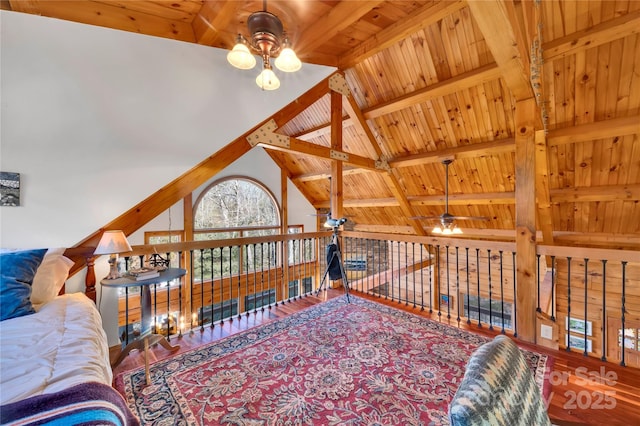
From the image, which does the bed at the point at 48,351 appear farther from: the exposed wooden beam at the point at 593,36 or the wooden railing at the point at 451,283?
the exposed wooden beam at the point at 593,36

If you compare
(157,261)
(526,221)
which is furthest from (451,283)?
(157,261)

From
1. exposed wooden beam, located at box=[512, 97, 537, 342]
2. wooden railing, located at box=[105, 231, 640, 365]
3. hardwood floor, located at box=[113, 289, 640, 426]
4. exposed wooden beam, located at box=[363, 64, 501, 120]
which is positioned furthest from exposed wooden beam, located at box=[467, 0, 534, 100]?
hardwood floor, located at box=[113, 289, 640, 426]

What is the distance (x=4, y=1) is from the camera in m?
1.76

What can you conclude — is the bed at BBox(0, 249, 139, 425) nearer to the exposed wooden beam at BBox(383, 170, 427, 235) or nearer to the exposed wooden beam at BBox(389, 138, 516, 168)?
the exposed wooden beam at BBox(389, 138, 516, 168)

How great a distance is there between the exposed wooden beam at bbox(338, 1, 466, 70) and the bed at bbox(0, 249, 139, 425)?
12.2 ft

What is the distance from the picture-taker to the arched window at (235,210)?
242 inches

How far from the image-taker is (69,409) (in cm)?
78

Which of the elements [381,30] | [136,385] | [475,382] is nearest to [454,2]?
[381,30]

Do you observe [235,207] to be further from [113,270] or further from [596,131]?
[596,131]

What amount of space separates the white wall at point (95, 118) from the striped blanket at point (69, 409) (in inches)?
65.4

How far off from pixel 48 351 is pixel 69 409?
1.90 feet

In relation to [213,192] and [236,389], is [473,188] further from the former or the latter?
[213,192]

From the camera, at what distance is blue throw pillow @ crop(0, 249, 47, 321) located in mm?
1473

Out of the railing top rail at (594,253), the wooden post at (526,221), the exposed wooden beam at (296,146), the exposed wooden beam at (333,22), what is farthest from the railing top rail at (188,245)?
the railing top rail at (594,253)
